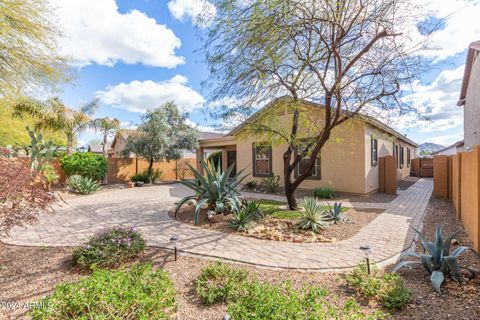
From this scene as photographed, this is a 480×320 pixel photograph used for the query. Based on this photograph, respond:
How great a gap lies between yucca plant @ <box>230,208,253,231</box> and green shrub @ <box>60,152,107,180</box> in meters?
11.5

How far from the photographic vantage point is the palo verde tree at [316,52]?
4.69 metres

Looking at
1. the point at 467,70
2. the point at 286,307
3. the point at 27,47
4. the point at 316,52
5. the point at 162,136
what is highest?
the point at 467,70

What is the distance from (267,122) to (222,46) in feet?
8.54

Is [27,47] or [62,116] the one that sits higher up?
[62,116]

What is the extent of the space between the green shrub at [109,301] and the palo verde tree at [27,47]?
14.9ft

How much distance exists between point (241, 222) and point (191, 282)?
8.02ft

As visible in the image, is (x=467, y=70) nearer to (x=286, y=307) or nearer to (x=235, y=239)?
(x=235, y=239)

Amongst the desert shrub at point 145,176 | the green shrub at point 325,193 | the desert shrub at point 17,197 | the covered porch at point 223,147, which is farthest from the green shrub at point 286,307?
the desert shrub at point 145,176

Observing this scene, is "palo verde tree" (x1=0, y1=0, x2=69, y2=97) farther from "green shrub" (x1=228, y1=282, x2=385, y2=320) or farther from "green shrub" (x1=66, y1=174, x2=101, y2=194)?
"green shrub" (x1=66, y1=174, x2=101, y2=194)

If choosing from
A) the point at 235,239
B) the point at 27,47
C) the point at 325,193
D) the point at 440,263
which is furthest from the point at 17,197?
the point at 325,193

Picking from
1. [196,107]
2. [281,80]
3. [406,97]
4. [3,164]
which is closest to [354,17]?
[281,80]

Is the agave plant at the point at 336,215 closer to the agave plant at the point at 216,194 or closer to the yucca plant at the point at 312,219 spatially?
the yucca plant at the point at 312,219

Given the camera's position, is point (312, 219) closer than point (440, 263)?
No

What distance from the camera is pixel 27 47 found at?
4.49 metres
